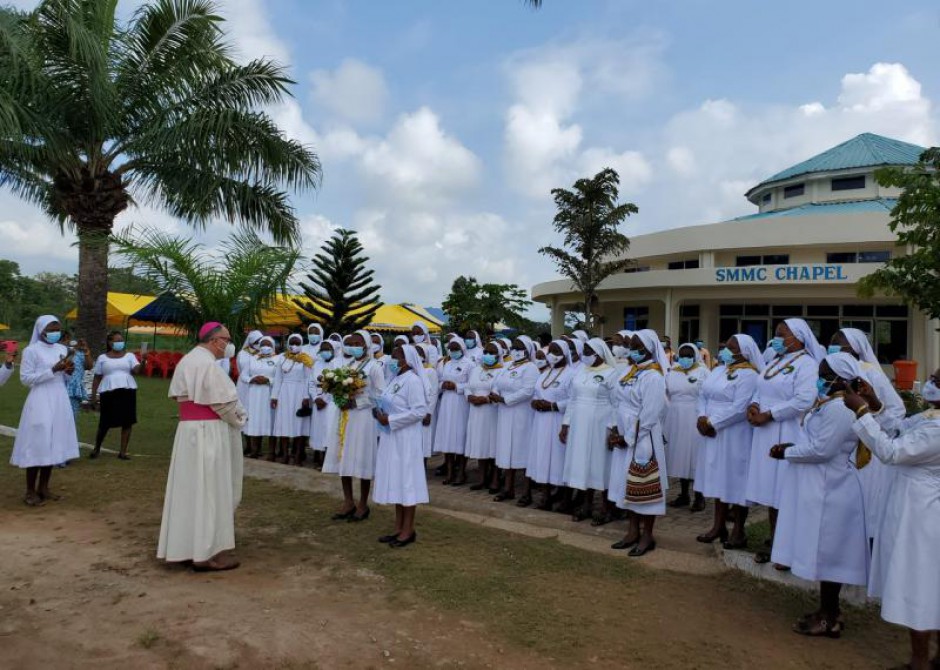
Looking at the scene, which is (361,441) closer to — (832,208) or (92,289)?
(92,289)

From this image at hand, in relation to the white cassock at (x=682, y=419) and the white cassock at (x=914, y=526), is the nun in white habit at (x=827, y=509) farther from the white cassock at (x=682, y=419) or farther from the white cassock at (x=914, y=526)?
the white cassock at (x=682, y=419)

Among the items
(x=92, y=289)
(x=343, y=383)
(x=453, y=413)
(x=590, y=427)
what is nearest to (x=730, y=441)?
(x=590, y=427)

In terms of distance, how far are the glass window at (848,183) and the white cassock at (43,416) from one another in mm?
31377

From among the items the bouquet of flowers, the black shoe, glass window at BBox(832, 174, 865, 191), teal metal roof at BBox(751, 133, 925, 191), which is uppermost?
teal metal roof at BBox(751, 133, 925, 191)

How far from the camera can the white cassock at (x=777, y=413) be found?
5.89m

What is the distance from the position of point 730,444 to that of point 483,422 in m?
3.29

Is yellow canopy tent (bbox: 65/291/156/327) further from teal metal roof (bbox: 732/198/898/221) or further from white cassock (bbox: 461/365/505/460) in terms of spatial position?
teal metal roof (bbox: 732/198/898/221)

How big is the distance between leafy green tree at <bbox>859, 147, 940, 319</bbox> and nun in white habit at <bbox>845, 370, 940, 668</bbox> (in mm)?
7120

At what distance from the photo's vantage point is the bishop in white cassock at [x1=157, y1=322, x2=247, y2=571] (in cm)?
545

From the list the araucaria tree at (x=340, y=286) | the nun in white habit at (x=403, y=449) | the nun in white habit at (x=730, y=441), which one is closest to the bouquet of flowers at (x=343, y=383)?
the nun in white habit at (x=403, y=449)

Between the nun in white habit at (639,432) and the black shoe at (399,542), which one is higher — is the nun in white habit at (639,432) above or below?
above

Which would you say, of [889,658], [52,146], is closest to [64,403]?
[52,146]

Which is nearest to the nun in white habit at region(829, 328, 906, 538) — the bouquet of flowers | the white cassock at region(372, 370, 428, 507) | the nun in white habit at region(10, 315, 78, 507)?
the white cassock at region(372, 370, 428, 507)

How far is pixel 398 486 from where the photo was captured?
20.3 feet
